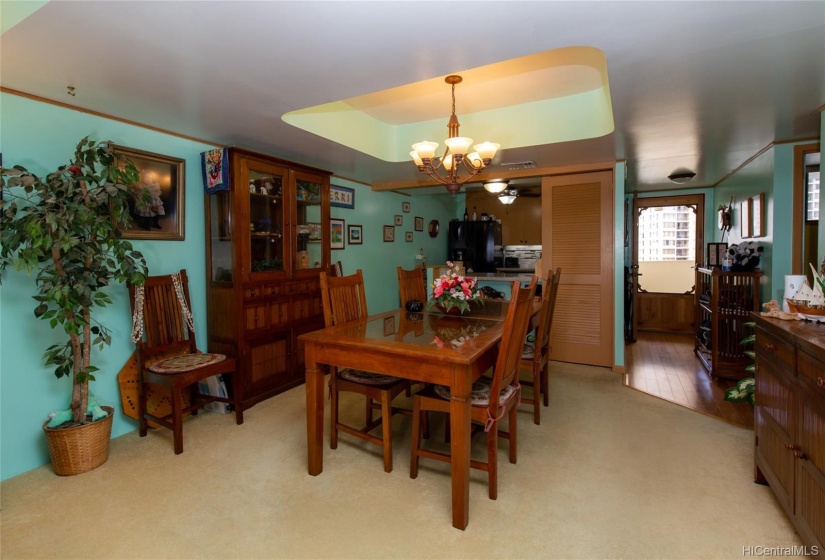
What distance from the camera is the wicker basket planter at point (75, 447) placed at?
230cm

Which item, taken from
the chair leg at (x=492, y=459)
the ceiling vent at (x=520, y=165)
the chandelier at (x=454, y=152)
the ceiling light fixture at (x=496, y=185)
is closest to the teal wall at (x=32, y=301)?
the chandelier at (x=454, y=152)

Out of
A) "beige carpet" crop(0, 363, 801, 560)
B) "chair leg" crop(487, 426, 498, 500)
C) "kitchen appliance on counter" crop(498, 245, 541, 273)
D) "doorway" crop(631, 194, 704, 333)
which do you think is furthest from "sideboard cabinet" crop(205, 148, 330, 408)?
"doorway" crop(631, 194, 704, 333)

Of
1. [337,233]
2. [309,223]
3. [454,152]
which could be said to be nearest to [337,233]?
[337,233]

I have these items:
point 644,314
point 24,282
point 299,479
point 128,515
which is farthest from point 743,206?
point 24,282

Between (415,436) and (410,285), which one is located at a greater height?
(410,285)

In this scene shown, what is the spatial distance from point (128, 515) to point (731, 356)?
4979mm

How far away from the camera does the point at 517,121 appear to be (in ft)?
11.8

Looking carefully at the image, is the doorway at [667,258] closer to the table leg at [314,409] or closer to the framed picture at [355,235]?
the framed picture at [355,235]

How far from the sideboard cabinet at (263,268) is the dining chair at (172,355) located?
0.83ft

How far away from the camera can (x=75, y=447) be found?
7.60 ft

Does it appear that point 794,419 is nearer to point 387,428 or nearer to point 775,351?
point 775,351

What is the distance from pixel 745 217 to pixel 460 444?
14.1ft

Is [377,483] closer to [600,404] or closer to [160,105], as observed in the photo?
[600,404]

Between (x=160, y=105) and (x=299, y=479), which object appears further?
(x=160, y=105)
